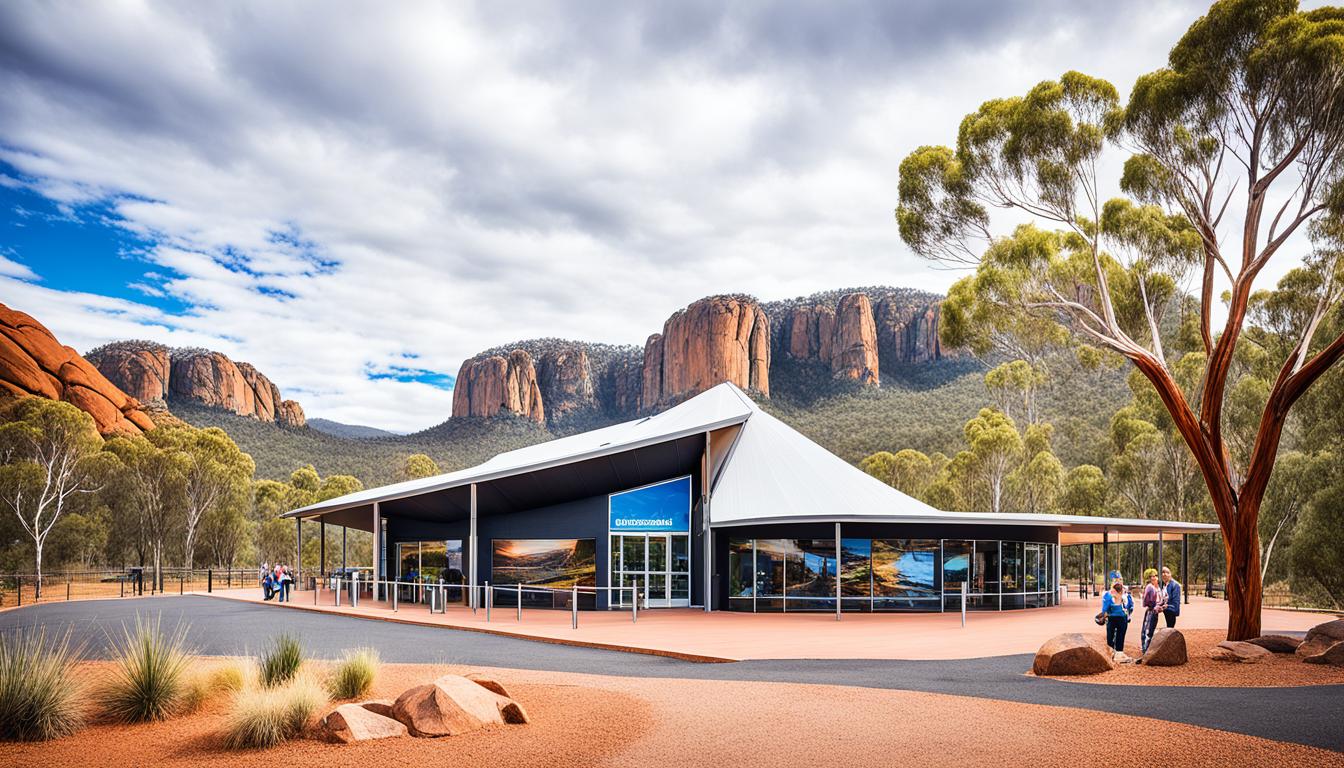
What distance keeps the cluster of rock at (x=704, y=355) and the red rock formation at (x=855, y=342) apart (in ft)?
0.43

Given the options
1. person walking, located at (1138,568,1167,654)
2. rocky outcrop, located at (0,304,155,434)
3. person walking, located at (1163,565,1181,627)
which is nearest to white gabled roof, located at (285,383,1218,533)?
person walking, located at (1163,565,1181,627)

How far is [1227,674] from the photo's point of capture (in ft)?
38.6

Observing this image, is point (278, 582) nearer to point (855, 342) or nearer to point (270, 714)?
point (270, 714)

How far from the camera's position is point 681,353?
9500 cm

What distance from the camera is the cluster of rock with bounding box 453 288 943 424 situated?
85.2m

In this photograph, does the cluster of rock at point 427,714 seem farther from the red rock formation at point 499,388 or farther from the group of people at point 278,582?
the red rock formation at point 499,388

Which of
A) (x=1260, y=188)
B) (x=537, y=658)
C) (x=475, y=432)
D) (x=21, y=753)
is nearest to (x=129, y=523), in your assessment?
(x=475, y=432)

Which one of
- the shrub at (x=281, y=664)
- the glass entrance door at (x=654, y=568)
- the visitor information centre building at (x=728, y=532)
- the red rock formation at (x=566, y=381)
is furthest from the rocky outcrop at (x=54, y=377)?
the shrub at (x=281, y=664)

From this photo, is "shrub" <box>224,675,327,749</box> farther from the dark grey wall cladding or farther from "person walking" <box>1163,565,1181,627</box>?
the dark grey wall cladding

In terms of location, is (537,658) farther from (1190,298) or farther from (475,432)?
(475,432)

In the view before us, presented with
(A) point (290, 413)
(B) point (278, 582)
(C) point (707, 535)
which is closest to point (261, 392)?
(A) point (290, 413)

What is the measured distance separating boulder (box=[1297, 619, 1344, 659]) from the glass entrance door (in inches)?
605

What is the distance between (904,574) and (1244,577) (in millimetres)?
10679

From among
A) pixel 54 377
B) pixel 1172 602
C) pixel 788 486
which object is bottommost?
pixel 1172 602
